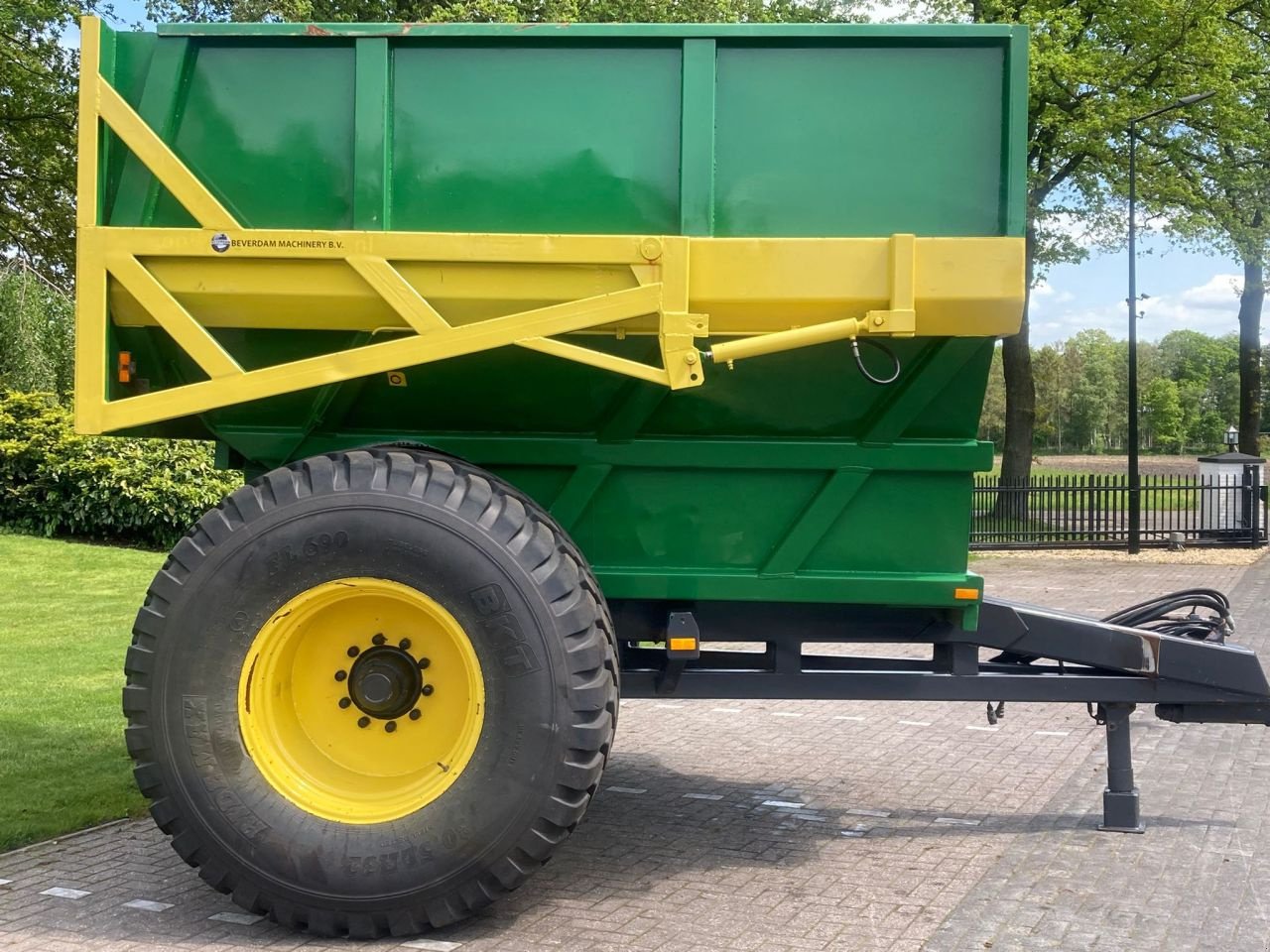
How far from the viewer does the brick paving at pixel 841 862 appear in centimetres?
382

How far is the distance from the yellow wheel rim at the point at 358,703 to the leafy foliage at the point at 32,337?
45.6 feet

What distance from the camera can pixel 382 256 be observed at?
12.5 ft

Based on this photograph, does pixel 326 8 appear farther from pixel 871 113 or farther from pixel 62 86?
pixel 871 113

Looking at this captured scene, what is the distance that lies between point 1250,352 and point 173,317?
1216 inches

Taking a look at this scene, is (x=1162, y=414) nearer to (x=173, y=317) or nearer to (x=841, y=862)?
(x=841, y=862)

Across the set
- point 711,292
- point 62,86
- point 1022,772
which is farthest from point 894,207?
point 62,86

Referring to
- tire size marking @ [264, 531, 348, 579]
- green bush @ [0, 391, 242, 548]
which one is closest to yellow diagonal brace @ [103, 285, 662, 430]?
tire size marking @ [264, 531, 348, 579]

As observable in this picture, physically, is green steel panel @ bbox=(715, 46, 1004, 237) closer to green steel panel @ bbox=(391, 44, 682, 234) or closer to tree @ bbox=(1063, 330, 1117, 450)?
green steel panel @ bbox=(391, 44, 682, 234)

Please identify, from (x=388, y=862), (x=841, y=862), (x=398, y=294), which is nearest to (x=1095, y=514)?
(x=841, y=862)

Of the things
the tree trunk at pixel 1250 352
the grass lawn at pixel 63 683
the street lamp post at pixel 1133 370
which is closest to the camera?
the grass lawn at pixel 63 683

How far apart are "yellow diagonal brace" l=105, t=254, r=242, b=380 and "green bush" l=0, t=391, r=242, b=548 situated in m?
11.3

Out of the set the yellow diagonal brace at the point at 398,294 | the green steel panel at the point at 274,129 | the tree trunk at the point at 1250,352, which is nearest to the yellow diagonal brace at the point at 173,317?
the green steel panel at the point at 274,129

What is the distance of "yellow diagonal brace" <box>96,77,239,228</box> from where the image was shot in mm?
3861

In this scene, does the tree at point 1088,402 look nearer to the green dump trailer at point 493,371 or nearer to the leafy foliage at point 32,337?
the leafy foliage at point 32,337
